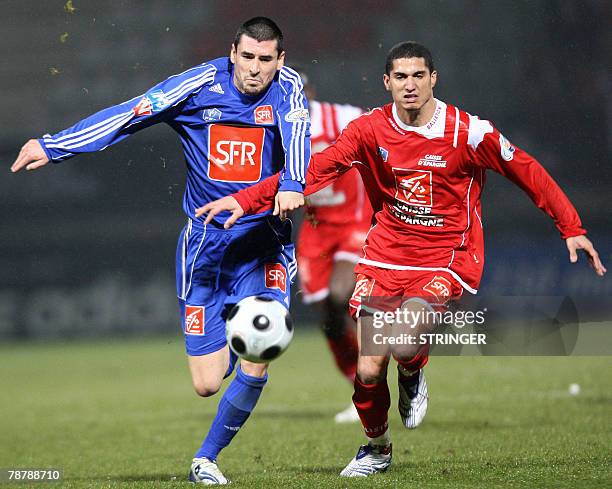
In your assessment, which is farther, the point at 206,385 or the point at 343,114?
the point at 343,114

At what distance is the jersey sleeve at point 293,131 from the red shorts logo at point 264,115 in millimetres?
64

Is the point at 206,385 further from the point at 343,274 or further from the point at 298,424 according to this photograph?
the point at 343,274

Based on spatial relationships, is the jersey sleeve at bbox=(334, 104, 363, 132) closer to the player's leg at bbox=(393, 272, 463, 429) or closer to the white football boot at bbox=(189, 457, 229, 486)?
the player's leg at bbox=(393, 272, 463, 429)

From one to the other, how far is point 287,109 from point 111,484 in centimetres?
207

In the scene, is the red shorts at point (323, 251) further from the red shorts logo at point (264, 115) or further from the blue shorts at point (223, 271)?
the red shorts logo at point (264, 115)

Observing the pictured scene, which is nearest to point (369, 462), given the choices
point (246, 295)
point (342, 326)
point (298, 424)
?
A: point (246, 295)

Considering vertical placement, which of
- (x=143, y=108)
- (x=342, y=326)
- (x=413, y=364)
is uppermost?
(x=143, y=108)

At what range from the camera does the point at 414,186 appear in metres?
5.59

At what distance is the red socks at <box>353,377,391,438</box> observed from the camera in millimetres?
5496

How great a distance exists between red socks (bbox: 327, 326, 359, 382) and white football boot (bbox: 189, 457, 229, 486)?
2.98 meters

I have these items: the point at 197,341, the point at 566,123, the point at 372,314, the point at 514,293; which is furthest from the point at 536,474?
the point at 566,123

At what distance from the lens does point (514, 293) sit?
12172 mm

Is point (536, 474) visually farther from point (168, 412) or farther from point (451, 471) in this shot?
point (168, 412)

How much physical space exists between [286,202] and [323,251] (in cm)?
381
